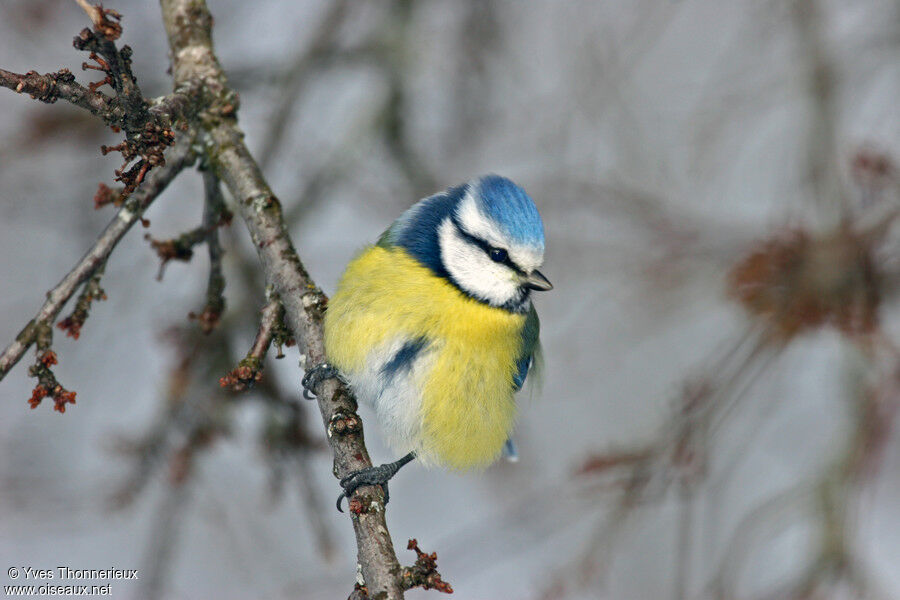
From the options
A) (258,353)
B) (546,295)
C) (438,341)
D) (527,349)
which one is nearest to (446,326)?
(438,341)

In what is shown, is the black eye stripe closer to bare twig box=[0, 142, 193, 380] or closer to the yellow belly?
the yellow belly

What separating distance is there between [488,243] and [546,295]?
1967mm

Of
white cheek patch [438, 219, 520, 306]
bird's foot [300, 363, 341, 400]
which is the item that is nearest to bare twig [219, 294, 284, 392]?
bird's foot [300, 363, 341, 400]

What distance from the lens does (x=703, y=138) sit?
10.9 ft

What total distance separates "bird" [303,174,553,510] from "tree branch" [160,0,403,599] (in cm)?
7

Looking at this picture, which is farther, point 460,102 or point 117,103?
point 460,102

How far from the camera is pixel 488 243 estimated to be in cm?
211

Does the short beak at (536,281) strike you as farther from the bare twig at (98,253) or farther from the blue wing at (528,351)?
the bare twig at (98,253)

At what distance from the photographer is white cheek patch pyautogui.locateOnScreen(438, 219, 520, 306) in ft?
6.92

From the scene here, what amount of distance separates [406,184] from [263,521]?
1.84 metres

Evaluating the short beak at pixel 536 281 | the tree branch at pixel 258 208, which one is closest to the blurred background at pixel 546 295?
the tree branch at pixel 258 208

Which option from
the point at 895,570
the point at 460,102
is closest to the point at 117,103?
the point at 460,102

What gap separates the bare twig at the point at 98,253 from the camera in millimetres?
1496

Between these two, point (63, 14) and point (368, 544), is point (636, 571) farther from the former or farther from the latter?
point (63, 14)
